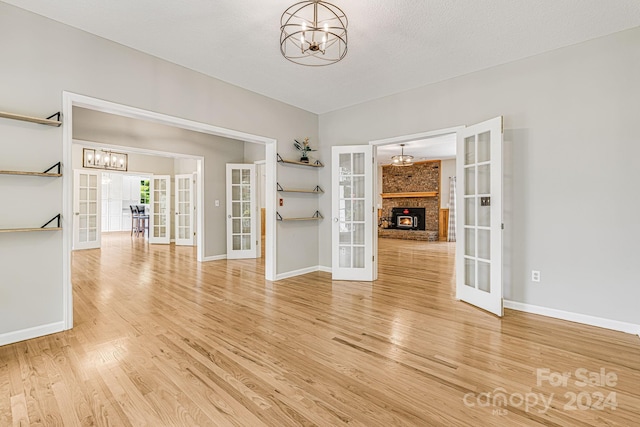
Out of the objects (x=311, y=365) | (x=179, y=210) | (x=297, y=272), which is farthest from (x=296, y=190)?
(x=179, y=210)

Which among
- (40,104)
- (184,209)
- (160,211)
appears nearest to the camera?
(40,104)

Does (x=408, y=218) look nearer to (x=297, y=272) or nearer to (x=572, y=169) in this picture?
(x=297, y=272)

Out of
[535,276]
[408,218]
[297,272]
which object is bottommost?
[297,272]

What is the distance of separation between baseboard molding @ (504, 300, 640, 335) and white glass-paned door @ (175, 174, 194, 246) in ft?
26.4

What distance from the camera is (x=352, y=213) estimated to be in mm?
4949

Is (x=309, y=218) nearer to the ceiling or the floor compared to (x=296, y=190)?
nearer to the floor

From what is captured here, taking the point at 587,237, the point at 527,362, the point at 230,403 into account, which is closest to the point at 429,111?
the point at 587,237

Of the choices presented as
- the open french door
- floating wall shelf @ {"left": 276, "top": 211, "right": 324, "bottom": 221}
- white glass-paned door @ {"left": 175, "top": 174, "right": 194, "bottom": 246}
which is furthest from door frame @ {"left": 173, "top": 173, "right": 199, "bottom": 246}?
the open french door

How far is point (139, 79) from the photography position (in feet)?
10.9

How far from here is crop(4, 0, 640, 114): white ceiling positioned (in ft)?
8.42

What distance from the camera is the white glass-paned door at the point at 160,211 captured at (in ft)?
30.8

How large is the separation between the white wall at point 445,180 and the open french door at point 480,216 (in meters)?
7.16

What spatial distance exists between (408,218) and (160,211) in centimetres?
848

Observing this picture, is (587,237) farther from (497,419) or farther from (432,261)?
(432,261)
